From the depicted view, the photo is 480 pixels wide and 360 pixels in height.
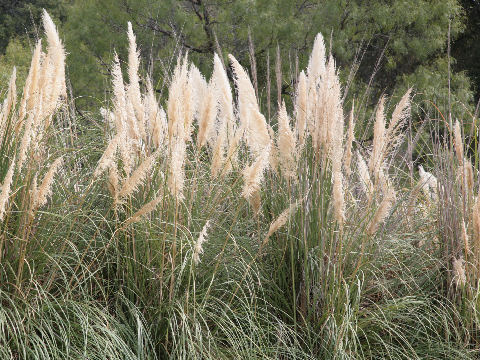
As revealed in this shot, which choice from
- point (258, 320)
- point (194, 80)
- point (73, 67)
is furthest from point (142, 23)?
point (258, 320)

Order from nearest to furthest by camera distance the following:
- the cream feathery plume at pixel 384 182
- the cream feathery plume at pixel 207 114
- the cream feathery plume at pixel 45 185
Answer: the cream feathery plume at pixel 45 185, the cream feathery plume at pixel 207 114, the cream feathery plume at pixel 384 182

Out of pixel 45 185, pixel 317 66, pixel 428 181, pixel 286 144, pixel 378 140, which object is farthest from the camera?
pixel 428 181

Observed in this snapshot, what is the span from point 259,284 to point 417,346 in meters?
0.84

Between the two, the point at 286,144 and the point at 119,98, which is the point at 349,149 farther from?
the point at 119,98

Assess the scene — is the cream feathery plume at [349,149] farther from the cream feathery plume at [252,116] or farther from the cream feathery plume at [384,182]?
the cream feathery plume at [252,116]

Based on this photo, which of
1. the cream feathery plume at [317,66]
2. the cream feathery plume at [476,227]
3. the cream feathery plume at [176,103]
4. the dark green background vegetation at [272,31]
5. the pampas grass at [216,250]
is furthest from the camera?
the dark green background vegetation at [272,31]

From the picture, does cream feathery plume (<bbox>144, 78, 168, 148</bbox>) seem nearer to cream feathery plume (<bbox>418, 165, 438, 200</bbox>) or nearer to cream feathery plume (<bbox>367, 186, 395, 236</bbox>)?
cream feathery plume (<bbox>367, 186, 395, 236</bbox>)

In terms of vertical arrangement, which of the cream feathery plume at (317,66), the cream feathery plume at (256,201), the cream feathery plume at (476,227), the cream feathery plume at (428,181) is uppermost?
the cream feathery plume at (317,66)

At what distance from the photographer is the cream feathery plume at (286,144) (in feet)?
9.37

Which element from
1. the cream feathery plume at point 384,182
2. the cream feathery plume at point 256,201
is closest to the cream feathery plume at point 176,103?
the cream feathery plume at point 256,201

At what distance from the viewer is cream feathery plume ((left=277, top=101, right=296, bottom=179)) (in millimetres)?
2857

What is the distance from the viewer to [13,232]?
8.71 ft

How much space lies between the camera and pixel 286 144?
2.87 m

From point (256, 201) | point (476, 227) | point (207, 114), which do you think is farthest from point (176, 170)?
point (476, 227)
